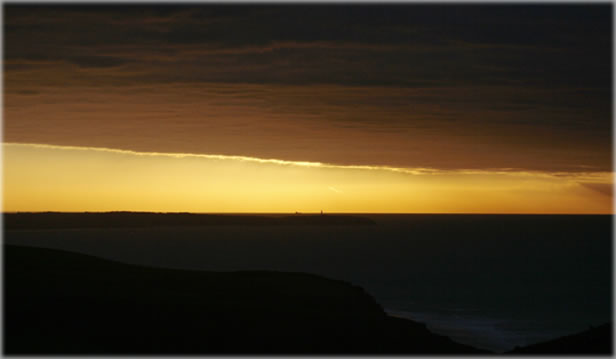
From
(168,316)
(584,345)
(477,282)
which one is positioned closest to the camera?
(584,345)

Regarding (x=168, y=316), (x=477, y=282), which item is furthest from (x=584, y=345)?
(x=477, y=282)

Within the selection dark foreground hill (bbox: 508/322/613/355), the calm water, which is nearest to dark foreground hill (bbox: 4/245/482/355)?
dark foreground hill (bbox: 508/322/613/355)

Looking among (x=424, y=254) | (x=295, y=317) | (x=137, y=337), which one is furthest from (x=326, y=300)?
(x=424, y=254)

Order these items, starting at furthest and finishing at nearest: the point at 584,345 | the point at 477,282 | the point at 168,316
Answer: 1. the point at 477,282
2. the point at 168,316
3. the point at 584,345

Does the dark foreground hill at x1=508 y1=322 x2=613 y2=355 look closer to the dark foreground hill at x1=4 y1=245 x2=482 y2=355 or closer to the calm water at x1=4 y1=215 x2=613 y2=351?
the dark foreground hill at x1=4 y1=245 x2=482 y2=355

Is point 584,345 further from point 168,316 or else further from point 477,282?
point 477,282

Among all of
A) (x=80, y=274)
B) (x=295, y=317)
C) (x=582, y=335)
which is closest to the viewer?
(x=582, y=335)

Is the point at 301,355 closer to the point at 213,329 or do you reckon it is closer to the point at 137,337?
the point at 213,329
